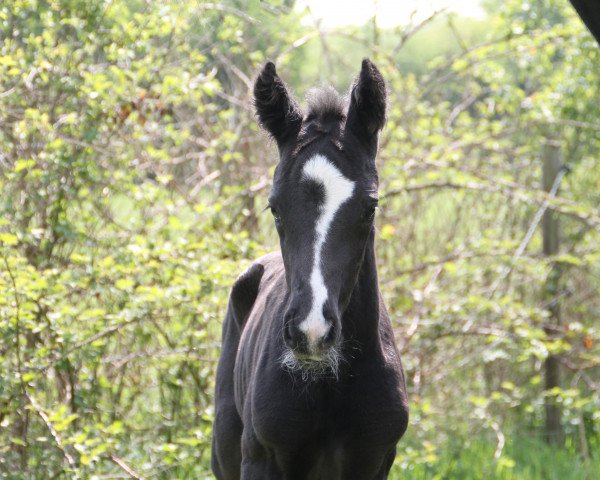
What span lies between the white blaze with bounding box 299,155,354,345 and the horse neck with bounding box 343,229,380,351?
0.44 meters

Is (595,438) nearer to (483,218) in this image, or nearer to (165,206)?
(483,218)

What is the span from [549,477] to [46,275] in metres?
3.87

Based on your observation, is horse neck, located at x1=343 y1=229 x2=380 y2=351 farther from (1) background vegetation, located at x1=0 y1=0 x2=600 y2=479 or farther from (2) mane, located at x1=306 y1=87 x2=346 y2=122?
(1) background vegetation, located at x1=0 y1=0 x2=600 y2=479

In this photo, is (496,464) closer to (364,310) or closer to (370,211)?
(364,310)

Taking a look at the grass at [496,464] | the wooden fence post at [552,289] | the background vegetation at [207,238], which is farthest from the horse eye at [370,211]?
the wooden fence post at [552,289]

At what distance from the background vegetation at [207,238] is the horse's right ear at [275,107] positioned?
0.95 m

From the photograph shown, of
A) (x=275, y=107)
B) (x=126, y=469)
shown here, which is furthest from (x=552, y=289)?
(x=275, y=107)

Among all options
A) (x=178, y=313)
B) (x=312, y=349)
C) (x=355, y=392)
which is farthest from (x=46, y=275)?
(x=312, y=349)

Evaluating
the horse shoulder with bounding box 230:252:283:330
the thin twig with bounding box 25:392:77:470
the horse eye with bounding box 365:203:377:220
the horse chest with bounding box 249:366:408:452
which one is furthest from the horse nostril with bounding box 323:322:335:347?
the thin twig with bounding box 25:392:77:470

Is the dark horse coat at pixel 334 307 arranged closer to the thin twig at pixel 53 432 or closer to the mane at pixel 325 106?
the mane at pixel 325 106

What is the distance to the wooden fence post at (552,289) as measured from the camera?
26.5ft

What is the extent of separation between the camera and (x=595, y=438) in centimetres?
784

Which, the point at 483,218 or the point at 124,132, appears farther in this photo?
the point at 483,218

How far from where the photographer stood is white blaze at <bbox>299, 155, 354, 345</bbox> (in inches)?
125
